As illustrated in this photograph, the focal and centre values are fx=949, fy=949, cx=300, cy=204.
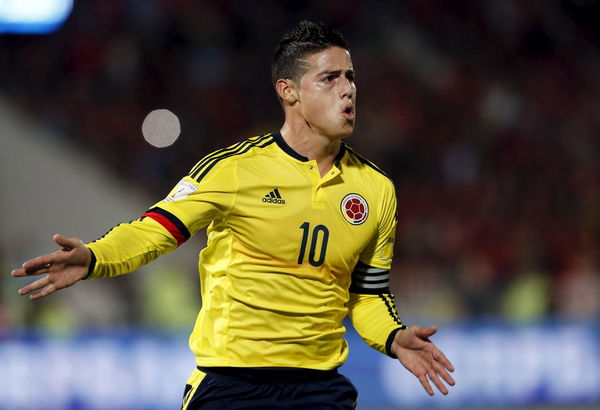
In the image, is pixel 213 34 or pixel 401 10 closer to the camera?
pixel 213 34

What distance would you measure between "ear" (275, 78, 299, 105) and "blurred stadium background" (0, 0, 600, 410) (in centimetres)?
533

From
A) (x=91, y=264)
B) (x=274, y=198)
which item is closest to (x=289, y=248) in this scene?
(x=274, y=198)

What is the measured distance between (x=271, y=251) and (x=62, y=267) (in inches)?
37.9

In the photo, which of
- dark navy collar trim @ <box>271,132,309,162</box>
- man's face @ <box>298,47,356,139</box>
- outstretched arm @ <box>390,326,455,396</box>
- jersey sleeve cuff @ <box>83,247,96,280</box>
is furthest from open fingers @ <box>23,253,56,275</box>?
outstretched arm @ <box>390,326,455,396</box>

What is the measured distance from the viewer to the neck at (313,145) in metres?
4.24

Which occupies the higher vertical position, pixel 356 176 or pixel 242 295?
pixel 356 176

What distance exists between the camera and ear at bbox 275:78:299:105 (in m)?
4.26

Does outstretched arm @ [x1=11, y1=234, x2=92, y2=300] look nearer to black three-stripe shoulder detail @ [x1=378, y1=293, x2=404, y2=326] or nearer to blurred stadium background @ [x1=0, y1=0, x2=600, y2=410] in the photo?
black three-stripe shoulder detail @ [x1=378, y1=293, x2=404, y2=326]

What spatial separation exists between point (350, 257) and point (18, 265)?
7477mm

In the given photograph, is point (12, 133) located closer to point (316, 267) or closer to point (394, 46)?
point (394, 46)

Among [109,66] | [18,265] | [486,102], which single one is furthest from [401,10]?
[18,265]

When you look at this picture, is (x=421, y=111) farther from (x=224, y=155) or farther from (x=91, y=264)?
(x=91, y=264)

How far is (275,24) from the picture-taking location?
14.2 metres

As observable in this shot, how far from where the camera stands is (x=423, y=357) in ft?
13.0
